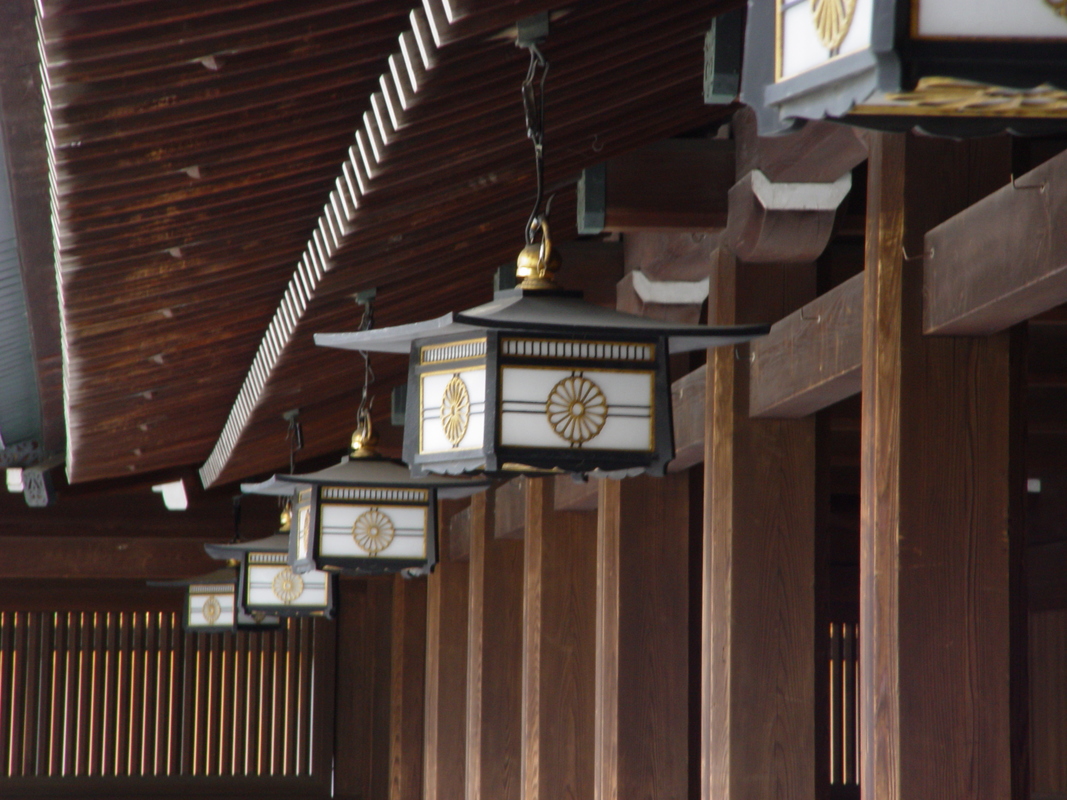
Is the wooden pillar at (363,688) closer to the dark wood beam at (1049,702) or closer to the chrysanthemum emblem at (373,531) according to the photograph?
the dark wood beam at (1049,702)

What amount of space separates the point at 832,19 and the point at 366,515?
420cm

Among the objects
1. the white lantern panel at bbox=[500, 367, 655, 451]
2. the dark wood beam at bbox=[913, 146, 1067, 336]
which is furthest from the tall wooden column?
the white lantern panel at bbox=[500, 367, 655, 451]

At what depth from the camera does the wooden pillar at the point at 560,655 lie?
5910 millimetres

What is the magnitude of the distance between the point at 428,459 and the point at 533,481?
327cm

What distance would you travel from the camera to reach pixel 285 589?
8125 mm

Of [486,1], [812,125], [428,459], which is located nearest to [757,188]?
[812,125]

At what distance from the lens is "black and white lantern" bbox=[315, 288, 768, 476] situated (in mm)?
2787

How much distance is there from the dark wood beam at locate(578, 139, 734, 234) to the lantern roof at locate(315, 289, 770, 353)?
96 cm

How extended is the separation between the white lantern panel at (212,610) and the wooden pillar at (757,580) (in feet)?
24.2

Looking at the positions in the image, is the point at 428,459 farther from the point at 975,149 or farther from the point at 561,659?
the point at 561,659

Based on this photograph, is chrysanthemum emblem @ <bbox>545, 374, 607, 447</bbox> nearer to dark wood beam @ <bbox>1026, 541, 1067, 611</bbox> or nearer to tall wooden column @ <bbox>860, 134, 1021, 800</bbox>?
tall wooden column @ <bbox>860, 134, 1021, 800</bbox>

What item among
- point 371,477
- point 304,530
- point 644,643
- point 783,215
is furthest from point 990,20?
point 304,530

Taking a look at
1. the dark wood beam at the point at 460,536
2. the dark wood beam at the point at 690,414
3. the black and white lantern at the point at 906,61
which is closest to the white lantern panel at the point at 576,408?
the dark wood beam at the point at 690,414

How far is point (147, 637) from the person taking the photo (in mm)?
13938
